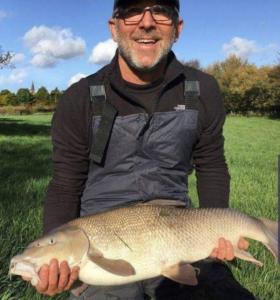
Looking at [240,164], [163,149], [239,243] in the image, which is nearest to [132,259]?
[239,243]

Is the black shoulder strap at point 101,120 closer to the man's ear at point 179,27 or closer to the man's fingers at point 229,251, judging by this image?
the man's ear at point 179,27

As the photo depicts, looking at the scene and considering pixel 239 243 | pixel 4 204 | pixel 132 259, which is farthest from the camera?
pixel 4 204

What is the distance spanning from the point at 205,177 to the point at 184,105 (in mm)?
640

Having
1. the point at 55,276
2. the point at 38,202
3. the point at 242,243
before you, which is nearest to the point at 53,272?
the point at 55,276

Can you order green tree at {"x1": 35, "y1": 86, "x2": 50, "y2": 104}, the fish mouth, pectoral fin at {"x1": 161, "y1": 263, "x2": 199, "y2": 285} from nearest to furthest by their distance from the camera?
the fish mouth < pectoral fin at {"x1": 161, "y1": 263, "x2": 199, "y2": 285} < green tree at {"x1": 35, "y1": 86, "x2": 50, "y2": 104}

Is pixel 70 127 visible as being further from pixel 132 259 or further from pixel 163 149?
pixel 132 259

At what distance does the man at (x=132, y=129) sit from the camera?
155 inches

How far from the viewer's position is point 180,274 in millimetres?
3262

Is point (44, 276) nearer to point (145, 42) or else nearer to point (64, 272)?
point (64, 272)

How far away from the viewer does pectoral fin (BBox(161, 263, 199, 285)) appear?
128 inches

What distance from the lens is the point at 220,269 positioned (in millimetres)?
4105

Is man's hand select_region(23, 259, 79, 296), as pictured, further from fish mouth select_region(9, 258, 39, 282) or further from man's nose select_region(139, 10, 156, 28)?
man's nose select_region(139, 10, 156, 28)

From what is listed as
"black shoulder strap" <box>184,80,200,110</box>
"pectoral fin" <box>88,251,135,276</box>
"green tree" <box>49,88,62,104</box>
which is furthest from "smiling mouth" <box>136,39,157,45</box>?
"green tree" <box>49,88,62,104</box>

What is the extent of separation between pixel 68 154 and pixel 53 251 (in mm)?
1132
